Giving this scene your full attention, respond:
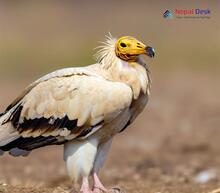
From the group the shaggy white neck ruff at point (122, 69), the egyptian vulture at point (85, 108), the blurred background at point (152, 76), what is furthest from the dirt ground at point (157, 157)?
the shaggy white neck ruff at point (122, 69)

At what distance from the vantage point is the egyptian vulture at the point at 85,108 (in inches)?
364

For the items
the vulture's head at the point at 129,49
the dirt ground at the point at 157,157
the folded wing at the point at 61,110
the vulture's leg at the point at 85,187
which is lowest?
the dirt ground at the point at 157,157

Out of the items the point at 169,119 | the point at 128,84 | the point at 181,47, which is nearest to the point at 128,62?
the point at 128,84

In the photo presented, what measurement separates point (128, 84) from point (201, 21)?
113 feet

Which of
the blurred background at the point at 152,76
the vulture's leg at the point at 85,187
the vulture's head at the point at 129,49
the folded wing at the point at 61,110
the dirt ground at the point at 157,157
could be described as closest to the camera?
the folded wing at the point at 61,110

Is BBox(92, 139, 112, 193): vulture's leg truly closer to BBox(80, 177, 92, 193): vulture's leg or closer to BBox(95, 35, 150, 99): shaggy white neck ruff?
BBox(80, 177, 92, 193): vulture's leg

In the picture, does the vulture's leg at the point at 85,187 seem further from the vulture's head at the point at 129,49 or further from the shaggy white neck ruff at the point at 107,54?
the vulture's head at the point at 129,49

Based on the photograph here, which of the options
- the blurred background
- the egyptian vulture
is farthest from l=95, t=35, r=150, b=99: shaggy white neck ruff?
the blurred background

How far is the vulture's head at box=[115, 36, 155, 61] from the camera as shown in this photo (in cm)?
964

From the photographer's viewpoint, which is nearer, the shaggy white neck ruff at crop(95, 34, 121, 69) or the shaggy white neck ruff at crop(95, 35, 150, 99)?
the shaggy white neck ruff at crop(95, 35, 150, 99)

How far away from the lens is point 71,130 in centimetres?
941

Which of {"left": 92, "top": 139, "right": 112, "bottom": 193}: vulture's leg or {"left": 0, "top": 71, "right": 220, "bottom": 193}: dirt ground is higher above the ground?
{"left": 92, "top": 139, "right": 112, "bottom": 193}: vulture's leg

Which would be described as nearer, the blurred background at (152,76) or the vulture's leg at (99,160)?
the vulture's leg at (99,160)

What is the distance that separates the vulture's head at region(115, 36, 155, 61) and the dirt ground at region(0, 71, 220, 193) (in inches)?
62.9
